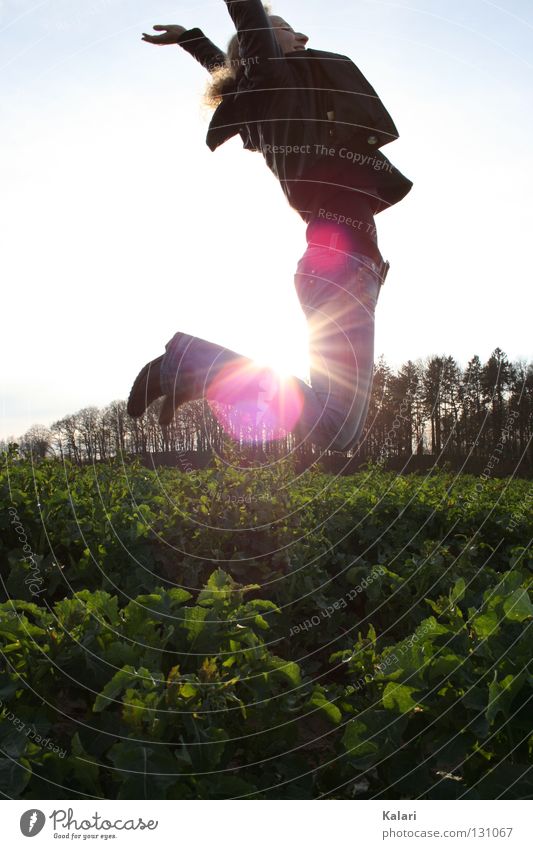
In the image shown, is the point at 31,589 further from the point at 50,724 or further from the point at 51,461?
the point at 51,461

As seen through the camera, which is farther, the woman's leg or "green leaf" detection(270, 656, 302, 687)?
the woman's leg

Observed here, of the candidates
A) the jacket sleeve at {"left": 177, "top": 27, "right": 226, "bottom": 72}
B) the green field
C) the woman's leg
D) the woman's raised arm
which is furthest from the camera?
the jacket sleeve at {"left": 177, "top": 27, "right": 226, "bottom": 72}

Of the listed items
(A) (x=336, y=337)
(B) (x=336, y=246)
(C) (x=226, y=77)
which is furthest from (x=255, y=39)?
(A) (x=336, y=337)

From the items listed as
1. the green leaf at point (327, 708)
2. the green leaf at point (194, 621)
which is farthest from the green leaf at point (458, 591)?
the green leaf at point (194, 621)

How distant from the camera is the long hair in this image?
15.2 feet

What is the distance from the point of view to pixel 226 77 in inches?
188

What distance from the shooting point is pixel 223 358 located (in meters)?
4.07

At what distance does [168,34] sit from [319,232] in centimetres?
172

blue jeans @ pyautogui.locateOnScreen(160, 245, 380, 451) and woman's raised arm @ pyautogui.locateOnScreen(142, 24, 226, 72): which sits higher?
woman's raised arm @ pyautogui.locateOnScreen(142, 24, 226, 72)

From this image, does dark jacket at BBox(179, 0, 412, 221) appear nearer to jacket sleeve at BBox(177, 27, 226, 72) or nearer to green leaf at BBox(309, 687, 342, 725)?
jacket sleeve at BBox(177, 27, 226, 72)

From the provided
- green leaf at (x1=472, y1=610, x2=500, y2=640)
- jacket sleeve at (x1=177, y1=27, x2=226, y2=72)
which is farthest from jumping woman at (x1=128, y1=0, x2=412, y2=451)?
green leaf at (x1=472, y1=610, x2=500, y2=640)

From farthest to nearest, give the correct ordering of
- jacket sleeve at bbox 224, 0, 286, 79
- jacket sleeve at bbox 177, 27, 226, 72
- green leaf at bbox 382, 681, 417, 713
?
1. jacket sleeve at bbox 177, 27, 226, 72
2. jacket sleeve at bbox 224, 0, 286, 79
3. green leaf at bbox 382, 681, 417, 713

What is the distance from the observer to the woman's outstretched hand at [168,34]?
418 centimetres

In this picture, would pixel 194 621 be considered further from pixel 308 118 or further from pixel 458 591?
pixel 308 118
